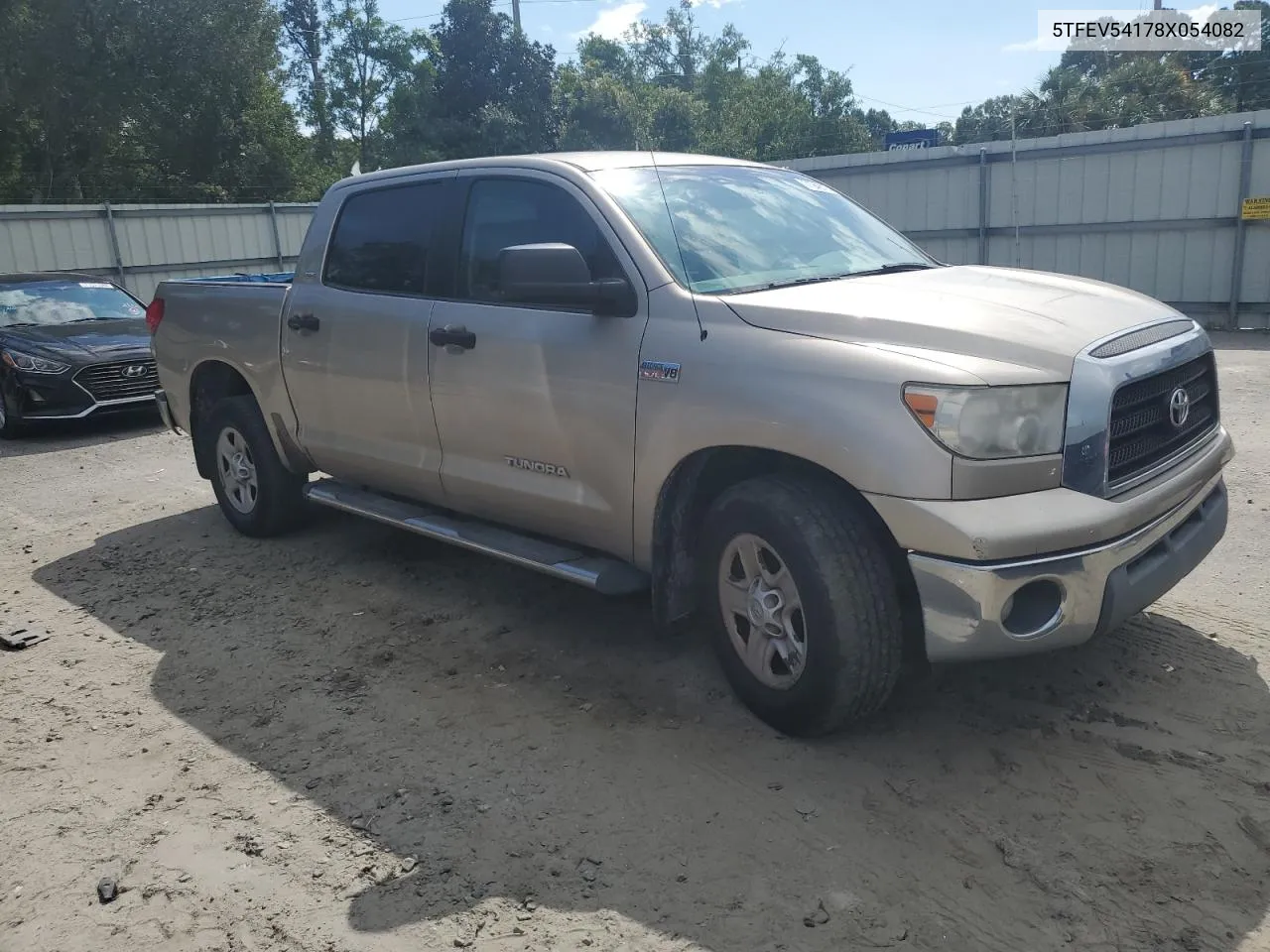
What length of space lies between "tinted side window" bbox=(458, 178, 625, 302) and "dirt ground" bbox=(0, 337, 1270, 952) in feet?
5.05

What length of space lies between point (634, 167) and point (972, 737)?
2488 millimetres

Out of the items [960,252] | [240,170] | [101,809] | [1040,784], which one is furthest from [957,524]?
[240,170]

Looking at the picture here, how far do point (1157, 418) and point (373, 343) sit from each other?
10.6ft

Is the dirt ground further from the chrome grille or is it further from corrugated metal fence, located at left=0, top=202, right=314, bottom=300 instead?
corrugated metal fence, located at left=0, top=202, right=314, bottom=300

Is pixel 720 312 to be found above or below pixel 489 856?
above

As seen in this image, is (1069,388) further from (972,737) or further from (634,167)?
(634,167)

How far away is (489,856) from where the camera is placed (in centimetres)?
293

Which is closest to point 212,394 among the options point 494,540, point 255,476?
point 255,476

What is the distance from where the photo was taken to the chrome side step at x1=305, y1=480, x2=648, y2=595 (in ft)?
12.5

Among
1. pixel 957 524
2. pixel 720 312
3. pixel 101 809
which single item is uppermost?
pixel 720 312

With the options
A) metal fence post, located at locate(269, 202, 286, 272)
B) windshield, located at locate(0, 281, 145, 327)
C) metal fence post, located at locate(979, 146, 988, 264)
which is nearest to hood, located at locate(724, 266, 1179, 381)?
windshield, located at locate(0, 281, 145, 327)

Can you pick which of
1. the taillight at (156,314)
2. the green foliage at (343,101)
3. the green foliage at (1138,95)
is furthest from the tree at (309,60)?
the taillight at (156,314)

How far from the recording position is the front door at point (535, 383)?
3.71 meters

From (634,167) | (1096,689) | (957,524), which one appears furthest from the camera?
(634,167)
